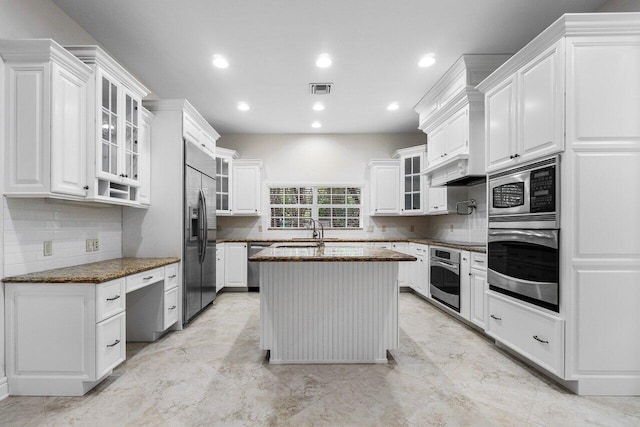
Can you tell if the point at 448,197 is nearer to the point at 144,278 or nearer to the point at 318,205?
the point at 318,205

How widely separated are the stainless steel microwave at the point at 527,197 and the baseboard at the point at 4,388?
3.83 metres

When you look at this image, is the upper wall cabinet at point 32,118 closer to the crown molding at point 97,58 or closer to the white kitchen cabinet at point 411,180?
the crown molding at point 97,58

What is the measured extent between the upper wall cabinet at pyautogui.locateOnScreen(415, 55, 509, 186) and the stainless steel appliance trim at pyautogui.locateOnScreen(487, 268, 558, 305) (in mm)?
1255

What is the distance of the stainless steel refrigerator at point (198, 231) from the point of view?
3.49m

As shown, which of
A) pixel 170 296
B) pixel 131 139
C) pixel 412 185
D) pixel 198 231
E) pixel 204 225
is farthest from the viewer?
pixel 412 185

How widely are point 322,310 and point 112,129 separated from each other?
2.35m

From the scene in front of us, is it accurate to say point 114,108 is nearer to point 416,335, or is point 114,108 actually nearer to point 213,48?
point 213,48

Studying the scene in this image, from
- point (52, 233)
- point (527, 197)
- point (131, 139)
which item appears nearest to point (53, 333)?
point (52, 233)

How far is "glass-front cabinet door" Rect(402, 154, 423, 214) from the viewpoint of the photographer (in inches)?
208

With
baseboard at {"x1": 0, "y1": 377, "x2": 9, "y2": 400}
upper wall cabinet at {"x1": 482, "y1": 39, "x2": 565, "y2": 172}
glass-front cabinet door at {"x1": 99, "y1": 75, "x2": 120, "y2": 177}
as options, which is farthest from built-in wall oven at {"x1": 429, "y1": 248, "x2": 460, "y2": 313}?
baseboard at {"x1": 0, "y1": 377, "x2": 9, "y2": 400}

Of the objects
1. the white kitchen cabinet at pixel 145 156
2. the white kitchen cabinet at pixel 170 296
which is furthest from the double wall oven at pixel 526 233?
Result: the white kitchen cabinet at pixel 145 156

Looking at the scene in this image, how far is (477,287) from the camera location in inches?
128

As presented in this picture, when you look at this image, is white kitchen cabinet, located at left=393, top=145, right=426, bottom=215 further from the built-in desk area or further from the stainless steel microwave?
the built-in desk area

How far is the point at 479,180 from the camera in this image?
3826 mm
